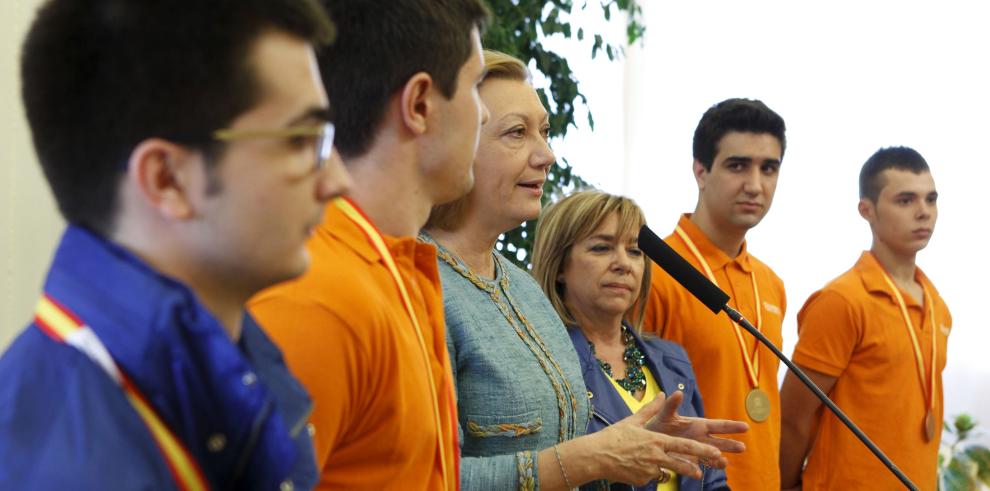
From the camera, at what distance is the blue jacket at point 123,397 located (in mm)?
748

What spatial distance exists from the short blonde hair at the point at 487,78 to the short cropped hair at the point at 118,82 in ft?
3.51

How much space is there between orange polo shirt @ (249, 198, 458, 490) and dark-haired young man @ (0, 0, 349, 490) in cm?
20

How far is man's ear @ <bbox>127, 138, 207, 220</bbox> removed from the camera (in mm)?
845

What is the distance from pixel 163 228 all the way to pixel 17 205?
3.75ft

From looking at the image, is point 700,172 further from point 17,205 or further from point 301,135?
point 301,135

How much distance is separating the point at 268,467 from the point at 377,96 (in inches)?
23.7

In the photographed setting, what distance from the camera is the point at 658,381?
242cm

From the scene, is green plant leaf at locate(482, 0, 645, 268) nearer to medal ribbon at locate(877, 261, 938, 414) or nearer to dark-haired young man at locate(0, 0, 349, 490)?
medal ribbon at locate(877, 261, 938, 414)

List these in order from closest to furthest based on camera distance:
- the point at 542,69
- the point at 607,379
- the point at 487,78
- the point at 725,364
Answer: the point at 487,78, the point at 607,379, the point at 725,364, the point at 542,69

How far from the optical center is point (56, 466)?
0.74 m

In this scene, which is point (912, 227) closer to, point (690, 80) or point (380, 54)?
point (690, 80)

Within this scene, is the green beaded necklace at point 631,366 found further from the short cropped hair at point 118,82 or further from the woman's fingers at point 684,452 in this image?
the short cropped hair at point 118,82

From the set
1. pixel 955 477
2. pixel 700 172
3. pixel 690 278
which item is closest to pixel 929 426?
pixel 700 172

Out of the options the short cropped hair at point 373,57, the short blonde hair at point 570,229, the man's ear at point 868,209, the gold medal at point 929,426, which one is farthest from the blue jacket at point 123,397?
the man's ear at point 868,209
